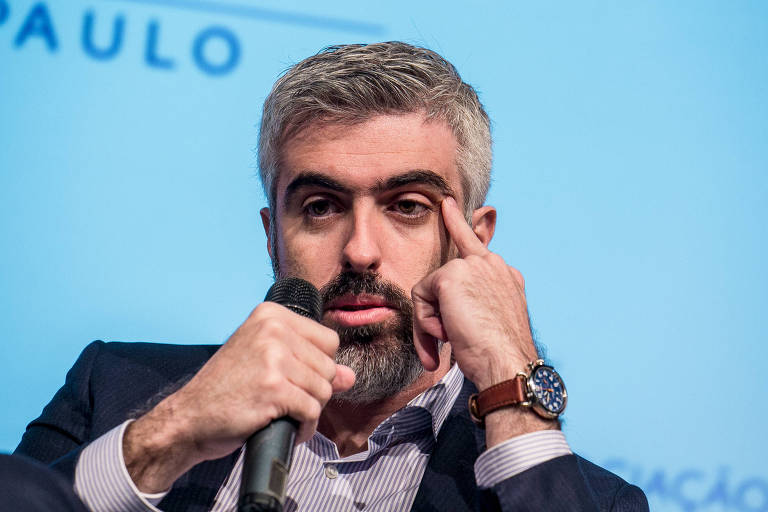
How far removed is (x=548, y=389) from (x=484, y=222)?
0.96 m

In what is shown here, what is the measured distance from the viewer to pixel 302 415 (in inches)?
50.3

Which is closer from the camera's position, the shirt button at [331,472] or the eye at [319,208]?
the shirt button at [331,472]

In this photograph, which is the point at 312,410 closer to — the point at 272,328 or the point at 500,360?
the point at 272,328

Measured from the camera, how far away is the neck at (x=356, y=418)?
7.39 feet

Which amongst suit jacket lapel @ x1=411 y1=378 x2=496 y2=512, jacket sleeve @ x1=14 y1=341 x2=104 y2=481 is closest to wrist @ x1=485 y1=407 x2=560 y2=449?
suit jacket lapel @ x1=411 y1=378 x2=496 y2=512

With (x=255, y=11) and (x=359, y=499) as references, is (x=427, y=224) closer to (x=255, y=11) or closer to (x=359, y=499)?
(x=359, y=499)

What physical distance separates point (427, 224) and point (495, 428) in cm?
73

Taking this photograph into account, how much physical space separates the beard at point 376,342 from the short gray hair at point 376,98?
0.49m

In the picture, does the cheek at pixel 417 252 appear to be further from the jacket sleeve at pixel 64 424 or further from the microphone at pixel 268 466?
the jacket sleeve at pixel 64 424

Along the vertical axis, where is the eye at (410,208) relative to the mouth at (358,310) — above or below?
above

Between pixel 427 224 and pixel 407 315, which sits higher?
pixel 427 224

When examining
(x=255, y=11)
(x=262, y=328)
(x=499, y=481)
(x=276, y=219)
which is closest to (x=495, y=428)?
(x=499, y=481)

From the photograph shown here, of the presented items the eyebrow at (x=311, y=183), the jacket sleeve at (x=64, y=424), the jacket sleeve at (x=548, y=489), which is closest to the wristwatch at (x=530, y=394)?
the jacket sleeve at (x=548, y=489)

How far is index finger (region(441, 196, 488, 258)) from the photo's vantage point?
2.07 m
